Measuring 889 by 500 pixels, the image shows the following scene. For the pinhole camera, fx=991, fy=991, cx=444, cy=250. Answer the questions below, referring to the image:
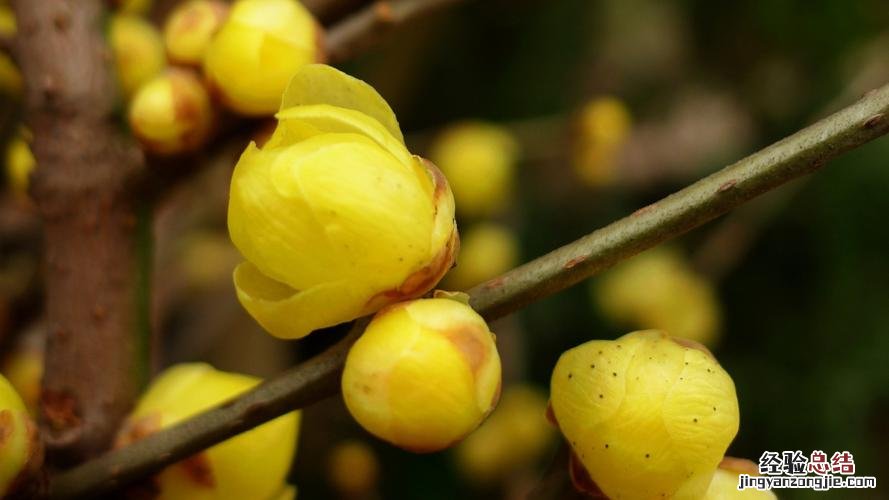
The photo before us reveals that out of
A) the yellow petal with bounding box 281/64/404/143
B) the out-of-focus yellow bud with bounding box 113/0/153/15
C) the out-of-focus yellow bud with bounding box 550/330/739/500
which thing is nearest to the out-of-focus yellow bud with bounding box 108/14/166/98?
the out-of-focus yellow bud with bounding box 113/0/153/15

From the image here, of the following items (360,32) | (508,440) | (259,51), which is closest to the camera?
(259,51)

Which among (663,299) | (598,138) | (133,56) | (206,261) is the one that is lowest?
(206,261)

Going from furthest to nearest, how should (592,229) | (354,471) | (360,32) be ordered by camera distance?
(592,229) → (354,471) → (360,32)

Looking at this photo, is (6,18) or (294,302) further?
(6,18)

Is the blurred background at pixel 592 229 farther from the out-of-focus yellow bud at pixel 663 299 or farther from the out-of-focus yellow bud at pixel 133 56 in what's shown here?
the out-of-focus yellow bud at pixel 133 56

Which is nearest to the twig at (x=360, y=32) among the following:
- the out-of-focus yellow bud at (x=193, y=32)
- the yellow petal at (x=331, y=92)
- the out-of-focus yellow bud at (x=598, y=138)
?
the out-of-focus yellow bud at (x=193, y=32)

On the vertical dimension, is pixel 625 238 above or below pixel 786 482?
above

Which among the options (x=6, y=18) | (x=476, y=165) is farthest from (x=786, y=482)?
(x=6, y=18)

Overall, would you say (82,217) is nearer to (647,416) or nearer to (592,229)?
(647,416)
